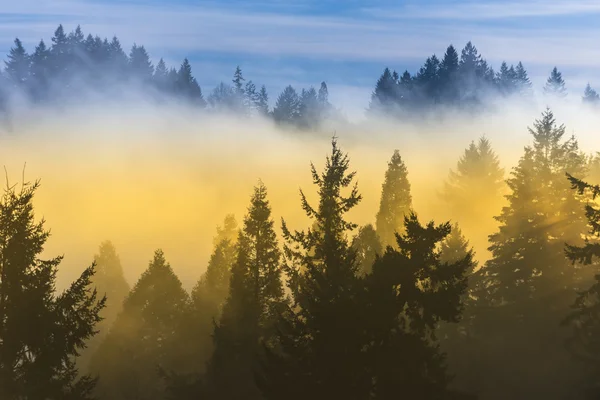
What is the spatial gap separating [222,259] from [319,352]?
42260 mm

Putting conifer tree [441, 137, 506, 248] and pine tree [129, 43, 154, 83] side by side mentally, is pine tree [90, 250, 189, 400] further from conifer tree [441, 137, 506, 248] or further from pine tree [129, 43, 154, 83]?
pine tree [129, 43, 154, 83]

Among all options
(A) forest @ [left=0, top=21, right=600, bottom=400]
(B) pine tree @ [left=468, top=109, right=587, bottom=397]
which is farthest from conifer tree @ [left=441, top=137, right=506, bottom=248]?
(B) pine tree @ [left=468, top=109, right=587, bottom=397]

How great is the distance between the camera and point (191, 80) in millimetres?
187500

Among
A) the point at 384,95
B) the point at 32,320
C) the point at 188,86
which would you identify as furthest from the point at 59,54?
the point at 32,320

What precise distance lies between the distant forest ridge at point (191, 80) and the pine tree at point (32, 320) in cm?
15474

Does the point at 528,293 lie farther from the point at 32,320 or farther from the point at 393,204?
the point at 32,320

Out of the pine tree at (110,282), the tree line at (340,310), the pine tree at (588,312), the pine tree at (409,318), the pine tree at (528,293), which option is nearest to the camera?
the tree line at (340,310)

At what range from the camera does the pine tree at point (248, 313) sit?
40875mm

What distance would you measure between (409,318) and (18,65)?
527 ft

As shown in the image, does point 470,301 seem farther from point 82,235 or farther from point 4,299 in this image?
point 82,235

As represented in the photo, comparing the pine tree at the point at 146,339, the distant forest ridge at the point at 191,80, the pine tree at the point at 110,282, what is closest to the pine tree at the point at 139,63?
the distant forest ridge at the point at 191,80

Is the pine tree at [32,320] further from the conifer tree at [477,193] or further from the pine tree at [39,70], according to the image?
the pine tree at [39,70]

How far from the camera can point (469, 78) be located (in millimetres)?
178000

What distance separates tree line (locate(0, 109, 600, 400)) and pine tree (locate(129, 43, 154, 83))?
99.5m
